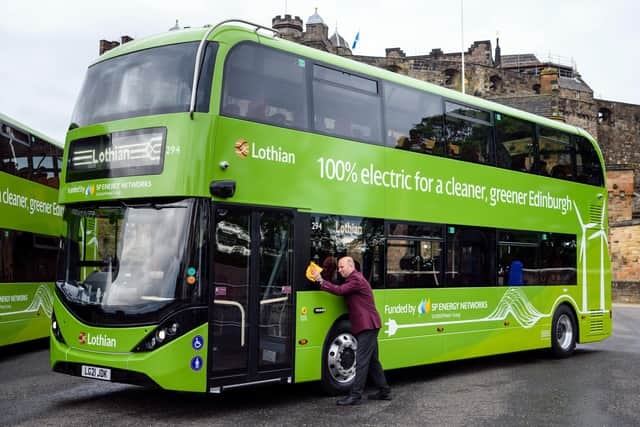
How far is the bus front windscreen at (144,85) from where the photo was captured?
8.26 metres

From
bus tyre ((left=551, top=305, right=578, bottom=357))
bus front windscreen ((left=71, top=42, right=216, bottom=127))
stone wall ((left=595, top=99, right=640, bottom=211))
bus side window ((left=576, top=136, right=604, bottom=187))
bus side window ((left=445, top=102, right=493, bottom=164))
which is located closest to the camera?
bus front windscreen ((left=71, top=42, right=216, bottom=127))

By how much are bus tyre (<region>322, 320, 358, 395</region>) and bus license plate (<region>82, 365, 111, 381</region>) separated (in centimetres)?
259

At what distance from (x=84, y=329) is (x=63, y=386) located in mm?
2475

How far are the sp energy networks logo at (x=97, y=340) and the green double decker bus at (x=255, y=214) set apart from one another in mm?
19

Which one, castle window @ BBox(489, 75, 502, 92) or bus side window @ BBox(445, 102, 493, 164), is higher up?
castle window @ BBox(489, 75, 502, 92)

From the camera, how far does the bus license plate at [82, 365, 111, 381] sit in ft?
25.9

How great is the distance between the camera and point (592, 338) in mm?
14805

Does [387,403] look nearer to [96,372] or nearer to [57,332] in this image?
[96,372]

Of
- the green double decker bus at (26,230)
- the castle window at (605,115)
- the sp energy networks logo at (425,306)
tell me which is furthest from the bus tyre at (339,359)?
the castle window at (605,115)

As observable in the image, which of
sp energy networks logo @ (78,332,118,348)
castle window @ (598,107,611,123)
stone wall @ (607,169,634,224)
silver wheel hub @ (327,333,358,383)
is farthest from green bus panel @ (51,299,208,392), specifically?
castle window @ (598,107,611,123)

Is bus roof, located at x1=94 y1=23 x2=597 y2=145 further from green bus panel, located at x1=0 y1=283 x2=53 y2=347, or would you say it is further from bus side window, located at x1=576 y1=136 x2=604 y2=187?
green bus panel, located at x1=0 y1=283 x2=53 y2=347

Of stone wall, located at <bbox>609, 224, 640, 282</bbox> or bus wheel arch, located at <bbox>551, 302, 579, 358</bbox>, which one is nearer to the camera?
bus wheel arch, located at <bbox>551, 302, 579, 358</bbox>

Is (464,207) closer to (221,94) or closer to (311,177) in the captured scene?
(311,177)

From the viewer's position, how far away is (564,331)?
46.7ft
